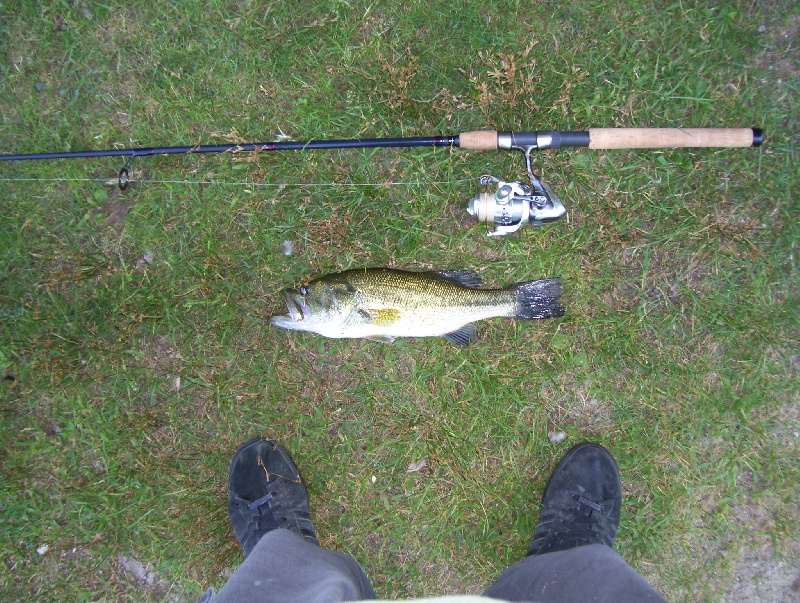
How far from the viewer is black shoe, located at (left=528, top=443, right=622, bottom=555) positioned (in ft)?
10.9

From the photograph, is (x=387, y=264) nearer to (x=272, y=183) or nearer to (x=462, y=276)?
(x=462, y=276)

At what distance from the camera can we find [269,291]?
11.5ft

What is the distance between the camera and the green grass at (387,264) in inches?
133

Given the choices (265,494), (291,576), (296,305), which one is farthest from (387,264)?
(291,576)

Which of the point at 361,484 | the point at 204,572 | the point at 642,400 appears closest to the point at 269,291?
the point at 361,484

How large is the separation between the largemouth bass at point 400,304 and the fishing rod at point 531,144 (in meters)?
0.46

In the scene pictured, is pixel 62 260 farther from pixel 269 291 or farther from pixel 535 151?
pixel 535 151

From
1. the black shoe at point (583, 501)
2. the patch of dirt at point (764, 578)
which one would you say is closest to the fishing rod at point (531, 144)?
the black shoe at point (583, 501)

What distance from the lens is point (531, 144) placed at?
10.1 ft

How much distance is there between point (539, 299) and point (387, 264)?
106cm

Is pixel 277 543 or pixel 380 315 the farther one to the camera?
pixel 380 315

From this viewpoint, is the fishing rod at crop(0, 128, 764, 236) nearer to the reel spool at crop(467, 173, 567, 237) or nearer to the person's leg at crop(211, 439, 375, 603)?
the reel spool at crop(467, 173, 567, 237)

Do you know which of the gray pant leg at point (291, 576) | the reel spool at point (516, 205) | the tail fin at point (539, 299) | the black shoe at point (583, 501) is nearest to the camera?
the gray pant leg at point (291, 576)

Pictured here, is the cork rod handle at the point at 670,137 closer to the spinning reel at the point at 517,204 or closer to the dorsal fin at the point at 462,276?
the spinning reel at the point at 517,204
